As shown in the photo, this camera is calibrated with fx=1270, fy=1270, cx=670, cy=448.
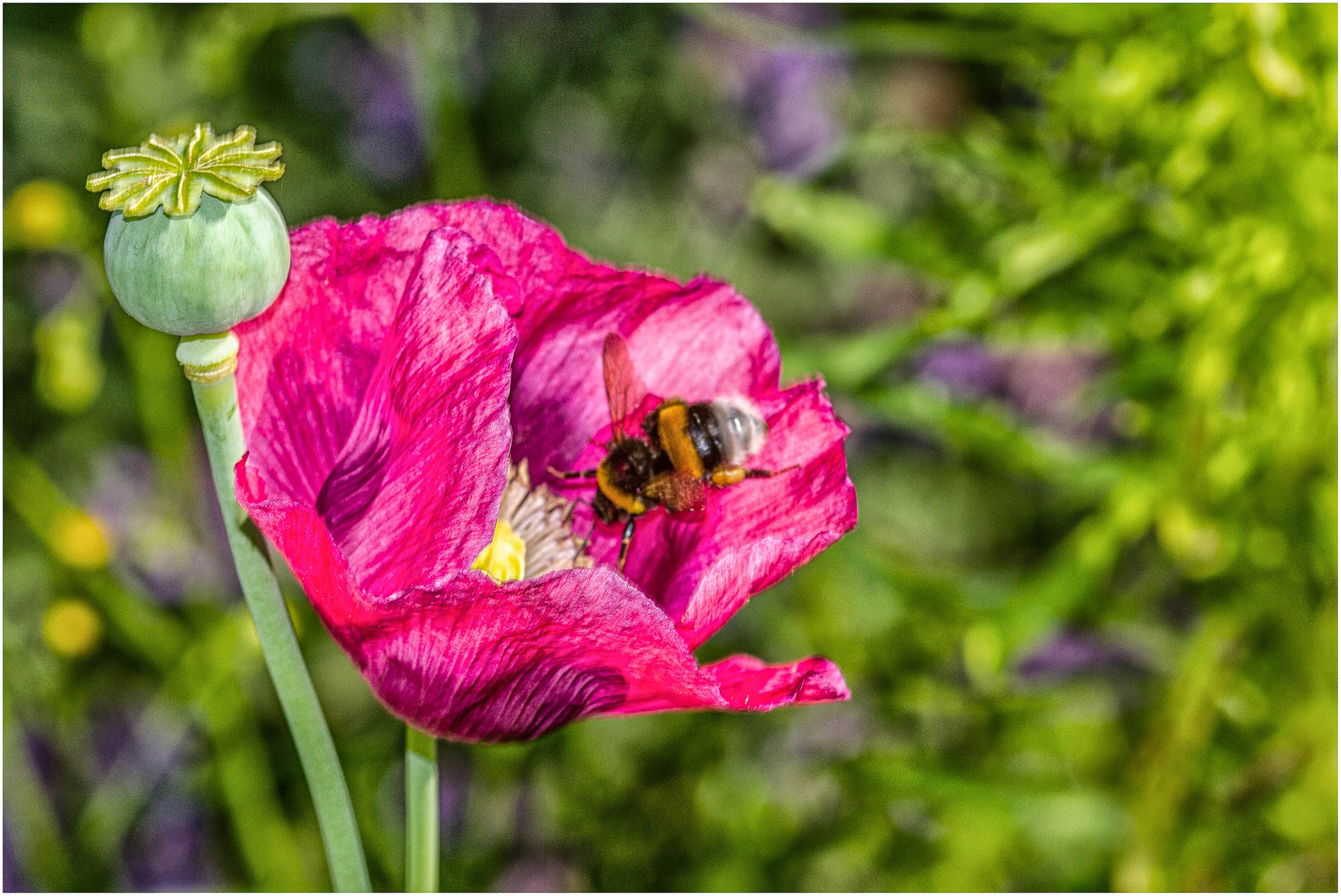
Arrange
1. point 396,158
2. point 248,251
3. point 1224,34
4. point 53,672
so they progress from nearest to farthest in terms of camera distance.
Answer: point 248,251 → point 1224,34 → point 53,672 → point 396,158

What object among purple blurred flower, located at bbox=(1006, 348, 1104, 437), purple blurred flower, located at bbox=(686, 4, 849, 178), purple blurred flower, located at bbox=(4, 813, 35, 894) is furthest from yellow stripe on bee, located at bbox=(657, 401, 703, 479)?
purple blurred flower, located at bbox=(686, 4, 849, 178)

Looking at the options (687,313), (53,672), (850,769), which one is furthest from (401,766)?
(687,313)

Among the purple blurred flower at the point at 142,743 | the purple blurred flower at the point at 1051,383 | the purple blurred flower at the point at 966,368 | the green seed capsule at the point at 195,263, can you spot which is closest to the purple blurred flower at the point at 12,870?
the purple blurred flower at the point at 142,743

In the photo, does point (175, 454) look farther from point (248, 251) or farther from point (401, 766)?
point (248, 251)

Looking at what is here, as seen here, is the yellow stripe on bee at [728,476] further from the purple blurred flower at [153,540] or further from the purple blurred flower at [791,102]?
the purple blurred flower at [791,102]

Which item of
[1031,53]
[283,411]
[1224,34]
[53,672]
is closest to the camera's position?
[283,411]

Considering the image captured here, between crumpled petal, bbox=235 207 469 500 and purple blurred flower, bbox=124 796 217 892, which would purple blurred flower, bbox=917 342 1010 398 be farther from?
crumpled petal, bbox=235 207 469 500

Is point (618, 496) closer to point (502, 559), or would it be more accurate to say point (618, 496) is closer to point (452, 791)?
point (502, 559)
